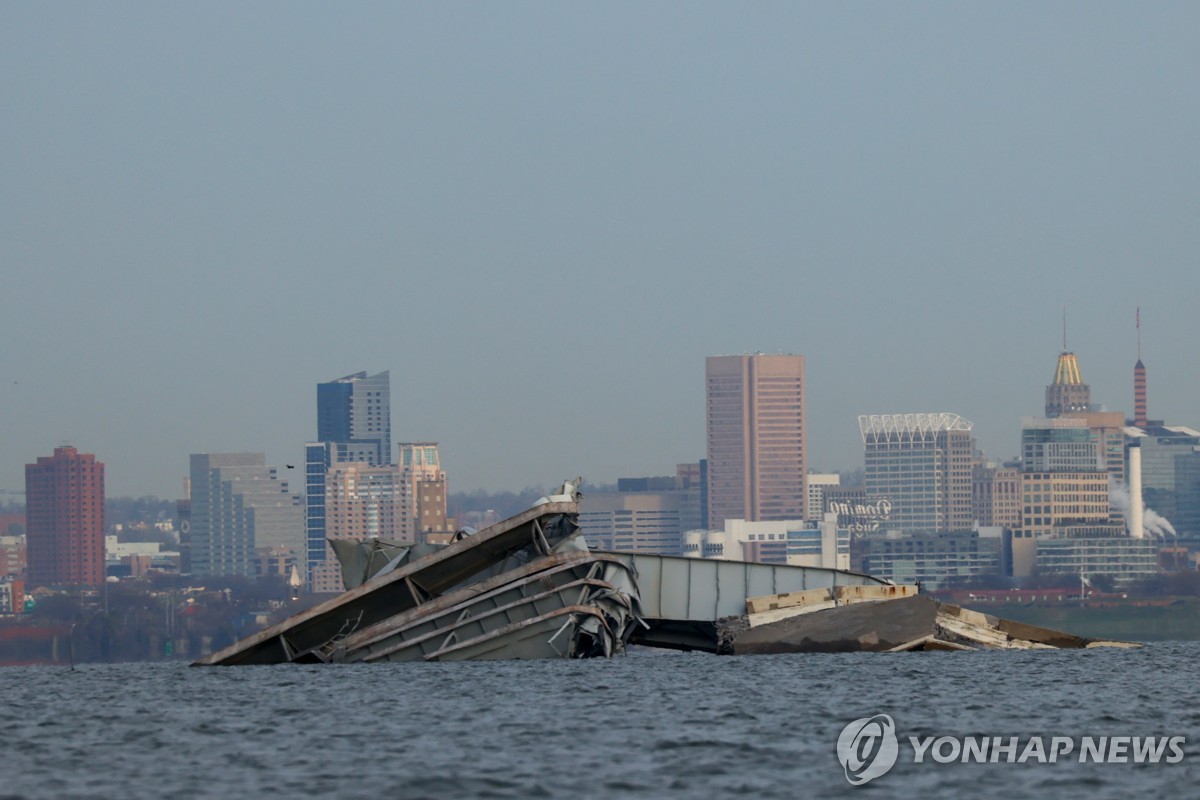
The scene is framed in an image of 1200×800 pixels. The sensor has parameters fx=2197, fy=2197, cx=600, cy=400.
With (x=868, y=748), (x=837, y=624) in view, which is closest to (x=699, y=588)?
(x=837, y=624)

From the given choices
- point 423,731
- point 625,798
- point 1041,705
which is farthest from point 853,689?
point 625,798

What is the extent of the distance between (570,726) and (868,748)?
8588mm

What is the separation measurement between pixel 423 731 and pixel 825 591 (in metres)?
36.2

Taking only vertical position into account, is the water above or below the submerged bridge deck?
below

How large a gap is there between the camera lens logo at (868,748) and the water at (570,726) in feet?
1.19

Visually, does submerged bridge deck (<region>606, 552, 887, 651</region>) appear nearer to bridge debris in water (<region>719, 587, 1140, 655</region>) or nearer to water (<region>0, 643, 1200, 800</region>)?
bridge debris in water (<region>719, 587, 1140, 655</region>)

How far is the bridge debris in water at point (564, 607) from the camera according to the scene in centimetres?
7631

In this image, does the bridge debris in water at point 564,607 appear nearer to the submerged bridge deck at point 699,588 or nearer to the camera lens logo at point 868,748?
the submerged bridge deck at point 699,588

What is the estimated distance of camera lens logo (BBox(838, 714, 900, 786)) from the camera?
42.3m

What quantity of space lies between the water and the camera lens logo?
1.19ft

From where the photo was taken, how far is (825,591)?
85.4m

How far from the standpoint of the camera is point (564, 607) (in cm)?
7656

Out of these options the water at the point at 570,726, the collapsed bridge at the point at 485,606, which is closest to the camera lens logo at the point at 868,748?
the water at the point at 570,726

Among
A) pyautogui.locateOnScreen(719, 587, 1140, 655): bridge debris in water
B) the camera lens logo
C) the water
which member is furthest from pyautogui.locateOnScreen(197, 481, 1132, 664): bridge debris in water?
the camera lens logo
